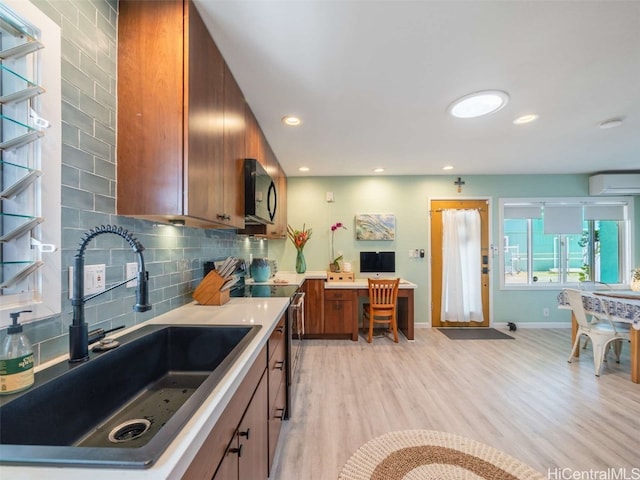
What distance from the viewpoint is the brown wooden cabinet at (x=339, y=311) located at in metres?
3.53

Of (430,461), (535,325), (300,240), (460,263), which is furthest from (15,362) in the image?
(535,325)

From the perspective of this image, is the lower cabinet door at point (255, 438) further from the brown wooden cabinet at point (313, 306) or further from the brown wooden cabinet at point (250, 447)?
the brown wooden cabinet at point (313, 306)

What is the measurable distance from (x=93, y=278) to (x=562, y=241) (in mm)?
5638

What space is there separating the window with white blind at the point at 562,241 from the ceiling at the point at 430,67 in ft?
4.55

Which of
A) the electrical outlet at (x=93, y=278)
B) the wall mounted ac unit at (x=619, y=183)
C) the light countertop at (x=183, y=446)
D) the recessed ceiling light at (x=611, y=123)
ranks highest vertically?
the recessed ceiling light at (x=611, y=123)

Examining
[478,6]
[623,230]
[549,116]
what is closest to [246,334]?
[478,6]

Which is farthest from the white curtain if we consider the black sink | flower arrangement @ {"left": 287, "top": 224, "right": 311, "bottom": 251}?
the black sink

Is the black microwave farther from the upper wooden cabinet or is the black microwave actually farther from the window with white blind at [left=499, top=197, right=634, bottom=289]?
the window with white blind at [left=499, top=197, right=634, bottom=289]

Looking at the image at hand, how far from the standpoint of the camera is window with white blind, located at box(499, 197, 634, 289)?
13.5 ft

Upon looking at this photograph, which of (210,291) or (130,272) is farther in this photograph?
(210,291)

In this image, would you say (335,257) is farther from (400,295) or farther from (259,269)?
(259,269)

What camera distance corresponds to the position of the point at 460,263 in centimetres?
404

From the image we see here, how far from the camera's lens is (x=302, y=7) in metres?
1.21

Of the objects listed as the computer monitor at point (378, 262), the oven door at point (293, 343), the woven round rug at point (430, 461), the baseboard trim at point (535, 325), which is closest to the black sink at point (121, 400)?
the oven door at point (293, 343)
